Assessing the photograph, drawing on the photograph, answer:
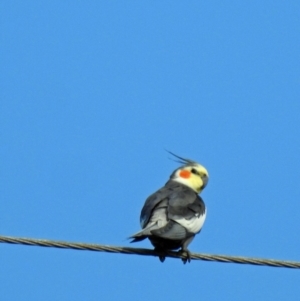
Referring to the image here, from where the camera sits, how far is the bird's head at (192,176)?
37.2ft

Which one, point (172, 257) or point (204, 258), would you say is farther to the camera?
point (172, 257)

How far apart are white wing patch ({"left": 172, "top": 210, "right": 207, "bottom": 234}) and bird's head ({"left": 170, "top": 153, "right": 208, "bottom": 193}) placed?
5.29ft

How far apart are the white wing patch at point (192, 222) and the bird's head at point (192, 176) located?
1613 millimetres

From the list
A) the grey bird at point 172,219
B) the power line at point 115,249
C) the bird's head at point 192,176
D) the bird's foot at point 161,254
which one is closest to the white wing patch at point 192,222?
the grey bird at point 172,219

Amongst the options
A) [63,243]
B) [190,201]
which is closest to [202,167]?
[190,201]

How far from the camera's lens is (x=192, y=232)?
934 cm

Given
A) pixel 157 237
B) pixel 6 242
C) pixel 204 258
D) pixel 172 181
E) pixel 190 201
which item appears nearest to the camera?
A: pixel 6 242

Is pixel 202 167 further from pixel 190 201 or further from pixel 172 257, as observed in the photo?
pixel 172 257

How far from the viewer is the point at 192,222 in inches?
369

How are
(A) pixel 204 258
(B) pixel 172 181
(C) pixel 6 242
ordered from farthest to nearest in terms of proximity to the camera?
(B) pixel 172 181, (A) pixel 204 258, (C) pixel 6 242

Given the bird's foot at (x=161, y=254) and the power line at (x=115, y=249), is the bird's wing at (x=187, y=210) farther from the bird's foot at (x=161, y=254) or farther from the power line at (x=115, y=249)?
the power line at (x=115, y=249)

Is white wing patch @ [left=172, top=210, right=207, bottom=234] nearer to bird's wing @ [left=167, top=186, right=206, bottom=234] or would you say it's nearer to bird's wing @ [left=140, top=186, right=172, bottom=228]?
bird's wing @ [left=167, top=186, right=206, bottom=234]

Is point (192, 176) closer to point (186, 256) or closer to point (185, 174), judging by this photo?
point (185, 174)

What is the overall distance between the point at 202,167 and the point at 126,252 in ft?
12.6
